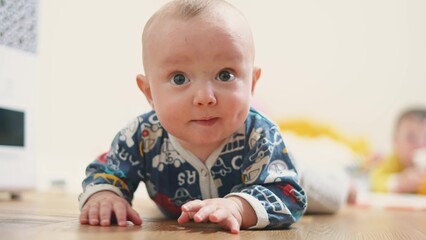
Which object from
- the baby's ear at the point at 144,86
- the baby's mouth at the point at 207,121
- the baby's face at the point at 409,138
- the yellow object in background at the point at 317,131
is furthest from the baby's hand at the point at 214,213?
the baby's face at the point at 409,138

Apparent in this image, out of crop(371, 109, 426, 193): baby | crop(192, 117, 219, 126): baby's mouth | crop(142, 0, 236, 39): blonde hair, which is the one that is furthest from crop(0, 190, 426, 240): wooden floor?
crop(371, 109, 426, 193): baby

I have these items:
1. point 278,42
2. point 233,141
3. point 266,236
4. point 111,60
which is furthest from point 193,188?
point 278,42

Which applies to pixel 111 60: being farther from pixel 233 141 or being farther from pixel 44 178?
pixel 233 141

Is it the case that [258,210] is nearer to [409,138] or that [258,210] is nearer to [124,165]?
A: [124,165]

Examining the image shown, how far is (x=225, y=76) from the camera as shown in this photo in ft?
3.56

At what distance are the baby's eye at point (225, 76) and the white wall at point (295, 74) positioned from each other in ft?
6.37

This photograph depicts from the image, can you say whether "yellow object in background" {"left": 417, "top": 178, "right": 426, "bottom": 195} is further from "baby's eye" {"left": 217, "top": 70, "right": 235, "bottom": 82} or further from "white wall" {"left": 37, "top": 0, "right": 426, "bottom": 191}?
"baby's eye" {"left": 217, "top": 70, "right": 235, "bottom": 82}

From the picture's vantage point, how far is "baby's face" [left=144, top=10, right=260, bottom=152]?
1.06m

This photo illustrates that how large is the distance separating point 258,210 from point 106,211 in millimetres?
264

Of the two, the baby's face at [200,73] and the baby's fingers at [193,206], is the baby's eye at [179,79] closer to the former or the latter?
the baby's face at [200,73]

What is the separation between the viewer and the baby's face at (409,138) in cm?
313

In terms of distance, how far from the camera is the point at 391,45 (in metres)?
3.39

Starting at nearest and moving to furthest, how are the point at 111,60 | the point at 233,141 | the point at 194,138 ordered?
the point at 194,138 → the point at 233,141 → the point at 111,60

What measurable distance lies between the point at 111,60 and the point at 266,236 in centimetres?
207
